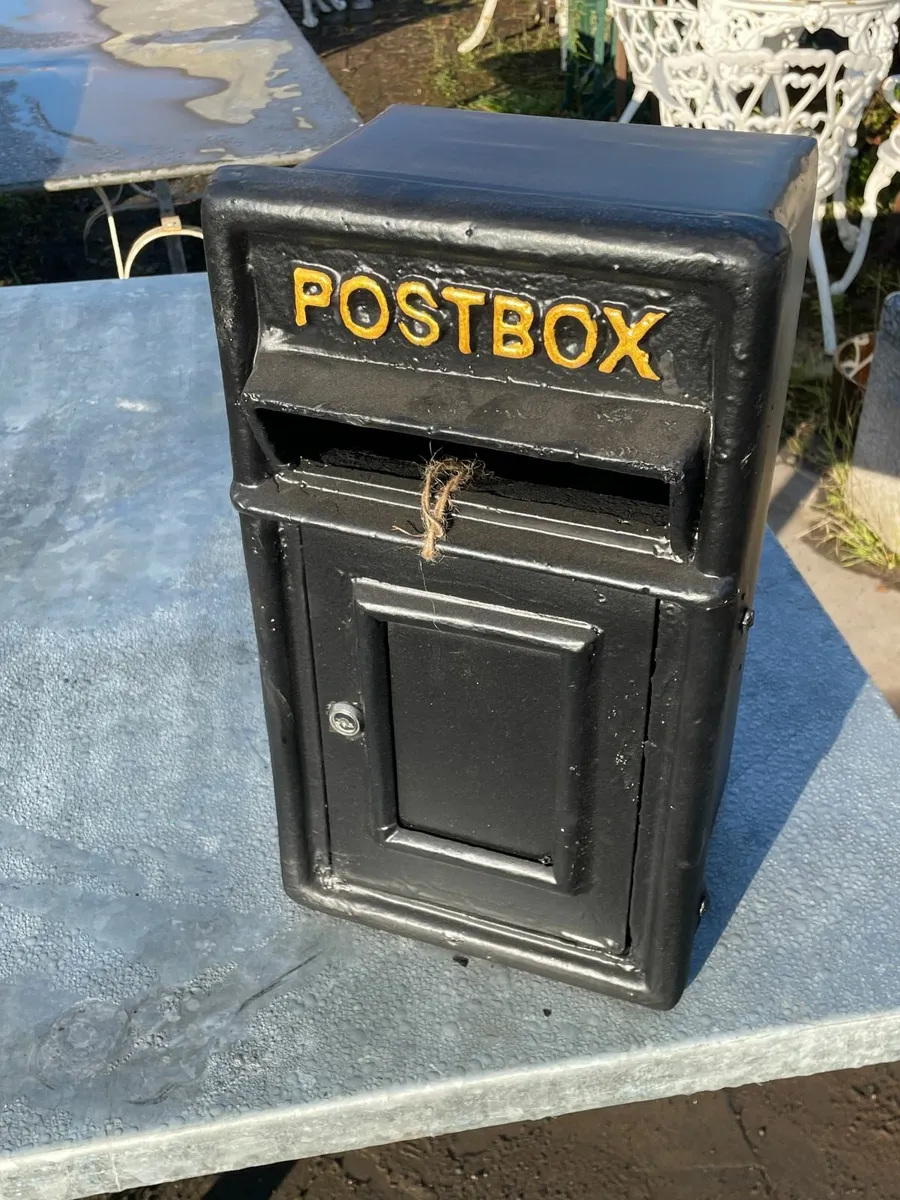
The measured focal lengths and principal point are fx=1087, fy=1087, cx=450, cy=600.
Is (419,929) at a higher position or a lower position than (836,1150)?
higher

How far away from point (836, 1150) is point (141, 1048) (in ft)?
5.13

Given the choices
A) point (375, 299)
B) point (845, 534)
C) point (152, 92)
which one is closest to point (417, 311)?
point (375, 299)

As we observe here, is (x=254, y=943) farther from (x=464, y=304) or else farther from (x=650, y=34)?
(x=650, y=34)

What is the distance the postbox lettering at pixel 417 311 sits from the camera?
1.03 m

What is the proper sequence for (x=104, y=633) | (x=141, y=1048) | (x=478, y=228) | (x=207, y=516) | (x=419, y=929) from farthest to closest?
(x=207, y=516)
(x=104, y=633)
(x=419, y=929)
(x=141, y=1048)
(x=478, y=228)

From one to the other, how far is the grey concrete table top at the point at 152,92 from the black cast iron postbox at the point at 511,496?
8.60 ft

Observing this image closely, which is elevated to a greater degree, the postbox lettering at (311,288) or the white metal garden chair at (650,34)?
the postbox lettering at (311,288)

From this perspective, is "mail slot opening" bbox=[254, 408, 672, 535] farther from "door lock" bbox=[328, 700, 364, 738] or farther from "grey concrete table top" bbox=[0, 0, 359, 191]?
"grey concrete table top" bbox=[0, 0, 359, 191]

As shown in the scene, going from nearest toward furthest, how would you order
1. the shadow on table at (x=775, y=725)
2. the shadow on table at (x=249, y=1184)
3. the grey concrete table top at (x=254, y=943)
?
the grey concrete table top at (x=254, y=943)
the shadow on table at (x=775, y=725)
the shadow on table at (x=249, y=1184)

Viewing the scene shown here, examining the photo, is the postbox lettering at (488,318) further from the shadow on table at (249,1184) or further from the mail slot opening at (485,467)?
the shadow on table at (249,1184)

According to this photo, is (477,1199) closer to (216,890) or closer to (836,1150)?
(836,1150)

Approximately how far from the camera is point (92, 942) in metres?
1.46

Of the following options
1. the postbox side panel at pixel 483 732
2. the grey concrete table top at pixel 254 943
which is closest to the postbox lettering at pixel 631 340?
the postbox side panel at pixel 483 732

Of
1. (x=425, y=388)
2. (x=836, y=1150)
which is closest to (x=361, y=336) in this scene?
(x=425, y=388)
